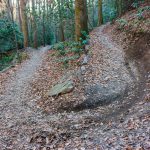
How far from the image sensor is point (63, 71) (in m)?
12.5

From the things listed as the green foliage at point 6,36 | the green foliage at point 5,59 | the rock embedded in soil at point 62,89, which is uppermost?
the green foliage at point 6,36

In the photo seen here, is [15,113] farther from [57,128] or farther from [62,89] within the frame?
[57,128]

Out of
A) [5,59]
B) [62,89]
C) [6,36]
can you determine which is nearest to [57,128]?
[62,89]

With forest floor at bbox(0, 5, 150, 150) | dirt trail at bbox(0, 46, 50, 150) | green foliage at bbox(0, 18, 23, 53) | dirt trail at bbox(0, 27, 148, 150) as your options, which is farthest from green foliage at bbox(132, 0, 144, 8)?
green foliage at bbox(0, 18, 23, 53)

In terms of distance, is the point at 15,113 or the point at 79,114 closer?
the point at 79,114

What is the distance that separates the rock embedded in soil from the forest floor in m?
0.22

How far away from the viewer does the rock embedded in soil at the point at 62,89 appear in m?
9.62

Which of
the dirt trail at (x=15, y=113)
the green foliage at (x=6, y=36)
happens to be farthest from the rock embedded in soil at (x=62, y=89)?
the green foliage at (x=6, y=36)

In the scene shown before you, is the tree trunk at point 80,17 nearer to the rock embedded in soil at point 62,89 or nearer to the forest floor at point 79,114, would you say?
the forest floor at point 79,114

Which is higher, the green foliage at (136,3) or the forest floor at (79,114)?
the green foliage at (136,3)

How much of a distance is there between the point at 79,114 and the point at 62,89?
5.83 ft

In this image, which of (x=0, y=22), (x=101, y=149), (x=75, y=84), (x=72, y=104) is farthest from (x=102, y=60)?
(x=0, y=22)

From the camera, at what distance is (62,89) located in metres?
9.76

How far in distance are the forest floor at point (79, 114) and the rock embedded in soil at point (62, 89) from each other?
218mm
